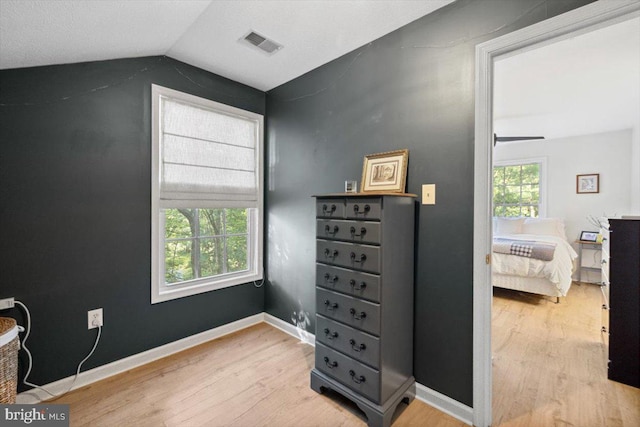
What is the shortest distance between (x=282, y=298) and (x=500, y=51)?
257 centimetres

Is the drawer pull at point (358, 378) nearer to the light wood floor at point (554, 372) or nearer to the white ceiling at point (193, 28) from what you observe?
the light wood floor at point (554, 372)

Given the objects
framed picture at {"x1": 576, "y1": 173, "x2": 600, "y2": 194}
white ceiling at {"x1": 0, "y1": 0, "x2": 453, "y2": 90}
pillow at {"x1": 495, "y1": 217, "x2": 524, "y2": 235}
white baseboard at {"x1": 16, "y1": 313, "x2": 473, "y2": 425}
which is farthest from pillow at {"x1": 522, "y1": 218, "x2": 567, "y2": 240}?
white ceiling at {"x1": 0, "y1": 0, "x2": 453, "y2": 90}

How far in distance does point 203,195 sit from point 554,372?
3175mm

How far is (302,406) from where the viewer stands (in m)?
1.79

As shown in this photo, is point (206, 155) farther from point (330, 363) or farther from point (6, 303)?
point (330, 363)

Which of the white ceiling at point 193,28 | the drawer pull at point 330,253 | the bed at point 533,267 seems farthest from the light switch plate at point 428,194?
the bed at point 533,267

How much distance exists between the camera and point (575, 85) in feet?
9.84

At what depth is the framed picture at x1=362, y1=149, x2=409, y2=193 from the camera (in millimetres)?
1915

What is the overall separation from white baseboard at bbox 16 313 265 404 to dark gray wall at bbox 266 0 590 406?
163 centimetres

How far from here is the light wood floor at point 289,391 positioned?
1.68 m

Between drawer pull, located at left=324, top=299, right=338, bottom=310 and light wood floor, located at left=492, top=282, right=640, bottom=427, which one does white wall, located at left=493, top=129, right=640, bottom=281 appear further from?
drawer pull, located at left=324, top=299, right=338, bottom=310

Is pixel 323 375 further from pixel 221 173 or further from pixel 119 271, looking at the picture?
pixel 221 173

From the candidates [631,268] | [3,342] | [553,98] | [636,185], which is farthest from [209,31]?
[636,185]

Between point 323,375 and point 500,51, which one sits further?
point 323,375
